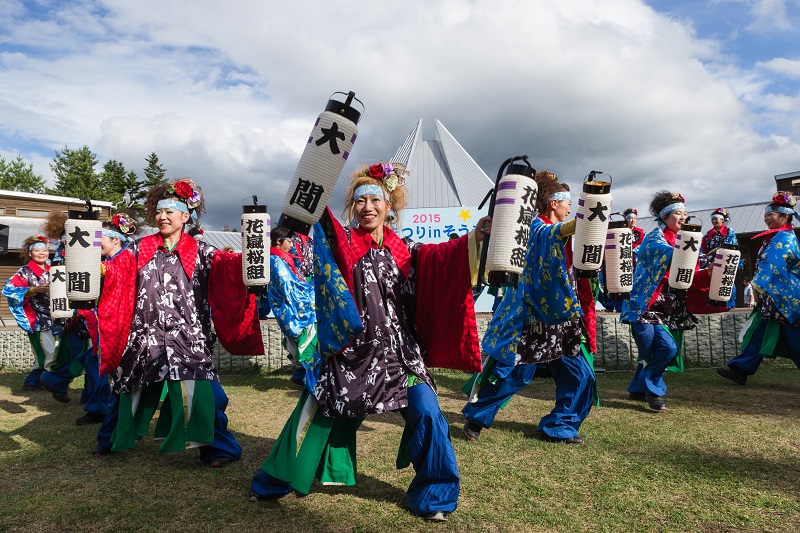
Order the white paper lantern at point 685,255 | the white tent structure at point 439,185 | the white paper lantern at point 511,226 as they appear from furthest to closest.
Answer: the white tent structure at point 439,185, the white paper lantern at point 685,255, the white paper lantern at point 511,226

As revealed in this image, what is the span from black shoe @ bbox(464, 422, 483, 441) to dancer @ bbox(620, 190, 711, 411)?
6.98 ft

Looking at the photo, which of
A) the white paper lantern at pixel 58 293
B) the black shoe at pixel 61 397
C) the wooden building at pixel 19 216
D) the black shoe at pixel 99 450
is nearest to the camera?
the black shoe at pixel 99 450

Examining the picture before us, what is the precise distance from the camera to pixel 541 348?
174 inches

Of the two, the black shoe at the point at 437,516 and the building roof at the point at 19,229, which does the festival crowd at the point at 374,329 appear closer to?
the black shoe at the point at 437,516

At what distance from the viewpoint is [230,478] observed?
11.9 ft

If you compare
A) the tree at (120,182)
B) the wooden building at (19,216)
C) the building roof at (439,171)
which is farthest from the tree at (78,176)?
the building roof at (439,171)

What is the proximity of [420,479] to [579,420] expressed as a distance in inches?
77.8

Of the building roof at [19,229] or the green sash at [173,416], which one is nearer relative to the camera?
the green sash at [173,416]

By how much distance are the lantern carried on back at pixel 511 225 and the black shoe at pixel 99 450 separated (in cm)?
341

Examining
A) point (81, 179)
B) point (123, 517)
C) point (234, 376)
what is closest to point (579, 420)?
point (123, 517)

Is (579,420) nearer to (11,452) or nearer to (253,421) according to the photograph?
(253,421)

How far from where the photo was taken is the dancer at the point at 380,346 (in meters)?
2.92

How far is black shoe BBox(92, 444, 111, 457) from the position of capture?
13.9ft

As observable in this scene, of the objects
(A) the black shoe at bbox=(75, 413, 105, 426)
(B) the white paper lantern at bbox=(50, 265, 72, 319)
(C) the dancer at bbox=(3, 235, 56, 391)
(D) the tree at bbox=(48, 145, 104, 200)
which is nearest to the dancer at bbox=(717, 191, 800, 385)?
(B) the white paper lantern at bbox=(50, 265, 72, 319)
